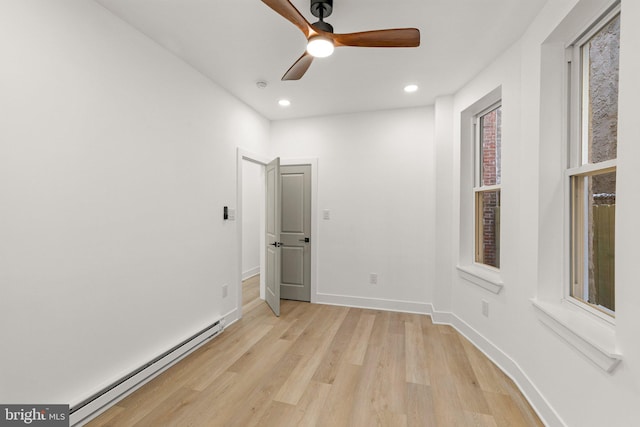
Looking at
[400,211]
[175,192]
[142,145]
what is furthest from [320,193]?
[142,145]

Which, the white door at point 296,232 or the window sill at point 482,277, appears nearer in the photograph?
the window sill at point 482,277

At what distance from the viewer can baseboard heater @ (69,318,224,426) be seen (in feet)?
5.68

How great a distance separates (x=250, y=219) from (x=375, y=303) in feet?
10.1

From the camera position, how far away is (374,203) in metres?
3.84

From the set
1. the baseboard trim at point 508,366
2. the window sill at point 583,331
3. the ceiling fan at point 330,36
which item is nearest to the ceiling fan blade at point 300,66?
the ceiling fan at point 330,36

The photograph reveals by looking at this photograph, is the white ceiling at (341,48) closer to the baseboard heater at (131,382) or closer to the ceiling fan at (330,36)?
the ceiling fan at (330,36)

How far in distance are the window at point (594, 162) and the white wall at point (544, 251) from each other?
0.30 feet

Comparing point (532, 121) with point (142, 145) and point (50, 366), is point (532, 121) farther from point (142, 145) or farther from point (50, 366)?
point (50, 366)

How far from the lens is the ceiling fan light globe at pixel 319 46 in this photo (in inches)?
66.4

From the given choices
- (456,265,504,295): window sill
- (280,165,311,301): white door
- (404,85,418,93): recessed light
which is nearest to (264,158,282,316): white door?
(280,165,311,301): white door

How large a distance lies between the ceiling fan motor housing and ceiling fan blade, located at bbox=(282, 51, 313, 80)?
24 centimetres

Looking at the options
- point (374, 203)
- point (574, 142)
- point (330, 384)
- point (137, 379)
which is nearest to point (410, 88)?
point (374, 203)

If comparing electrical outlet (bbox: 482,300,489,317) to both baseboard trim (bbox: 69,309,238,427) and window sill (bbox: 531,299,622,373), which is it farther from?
baseboard trim (bbox: 69,309,238,427)

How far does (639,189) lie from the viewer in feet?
3.79
